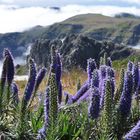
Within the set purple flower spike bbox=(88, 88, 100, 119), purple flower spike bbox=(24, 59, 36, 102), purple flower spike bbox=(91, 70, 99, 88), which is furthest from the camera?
purple flower spike bbox=(24, 59, 36, 102)

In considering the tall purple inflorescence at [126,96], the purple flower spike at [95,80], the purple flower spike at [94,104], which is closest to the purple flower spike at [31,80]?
the purple flower spike at [95,80]

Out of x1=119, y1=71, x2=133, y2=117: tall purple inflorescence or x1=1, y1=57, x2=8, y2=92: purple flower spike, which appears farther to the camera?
x1=1, y1=57, x2=8, y2=92: purple flower spike

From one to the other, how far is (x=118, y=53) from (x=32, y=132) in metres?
129

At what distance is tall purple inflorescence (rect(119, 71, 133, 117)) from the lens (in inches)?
187

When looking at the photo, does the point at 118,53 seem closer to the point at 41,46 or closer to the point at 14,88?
the point at 41,46

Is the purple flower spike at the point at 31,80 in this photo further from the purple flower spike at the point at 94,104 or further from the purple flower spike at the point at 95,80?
the purple flower spike at the point at 94,104

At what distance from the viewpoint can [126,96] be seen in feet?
15.6

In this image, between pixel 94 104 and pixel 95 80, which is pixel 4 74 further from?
pixel 94 104

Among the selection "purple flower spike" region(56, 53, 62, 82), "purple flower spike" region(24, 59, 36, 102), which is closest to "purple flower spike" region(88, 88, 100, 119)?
"purple flower spike" region(24, 59, 36, 102)

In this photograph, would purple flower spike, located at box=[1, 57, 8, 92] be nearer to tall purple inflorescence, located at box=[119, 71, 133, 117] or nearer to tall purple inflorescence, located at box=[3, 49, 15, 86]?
tall purple inflorescence, located at box=[3, 49, 15, 86]

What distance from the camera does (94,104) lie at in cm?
471

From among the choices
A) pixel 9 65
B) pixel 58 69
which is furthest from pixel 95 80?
pixel 9 65

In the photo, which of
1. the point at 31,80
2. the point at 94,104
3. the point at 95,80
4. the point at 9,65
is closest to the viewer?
the point at 94,104

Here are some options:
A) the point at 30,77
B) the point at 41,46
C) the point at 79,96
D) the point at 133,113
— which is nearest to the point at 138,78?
the point at 133,113
